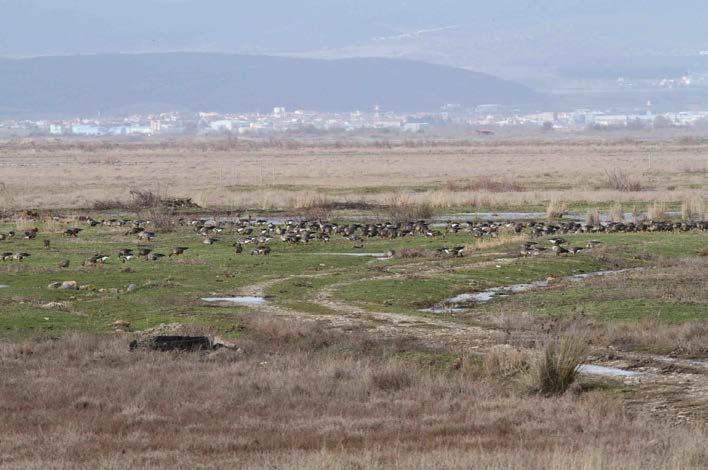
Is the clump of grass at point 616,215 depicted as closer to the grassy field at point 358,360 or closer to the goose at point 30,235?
the grassy field at point 358,360

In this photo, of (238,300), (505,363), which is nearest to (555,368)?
(505,363)

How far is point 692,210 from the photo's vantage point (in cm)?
5153

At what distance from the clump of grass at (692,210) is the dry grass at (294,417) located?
109 ft

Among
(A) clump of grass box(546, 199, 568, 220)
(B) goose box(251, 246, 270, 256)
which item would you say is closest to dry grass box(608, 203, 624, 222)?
(A) clump of grass box(546, 199, 568, 220)

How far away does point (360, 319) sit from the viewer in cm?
2367

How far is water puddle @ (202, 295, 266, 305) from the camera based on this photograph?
26.5 meters

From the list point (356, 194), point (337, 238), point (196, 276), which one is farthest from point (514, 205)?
point (196, 276)

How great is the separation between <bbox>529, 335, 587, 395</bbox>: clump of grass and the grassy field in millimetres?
44

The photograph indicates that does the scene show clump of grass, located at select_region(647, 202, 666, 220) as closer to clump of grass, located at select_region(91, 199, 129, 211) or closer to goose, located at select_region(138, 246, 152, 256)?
goose, located at select_region(138, 246, 152, 256)

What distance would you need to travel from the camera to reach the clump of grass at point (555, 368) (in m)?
16.5

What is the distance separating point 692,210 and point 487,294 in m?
26.0

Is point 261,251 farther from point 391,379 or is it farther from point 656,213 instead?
point 656,213

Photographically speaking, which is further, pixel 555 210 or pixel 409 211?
pixel 555 210

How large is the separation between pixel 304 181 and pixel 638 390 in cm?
6404
